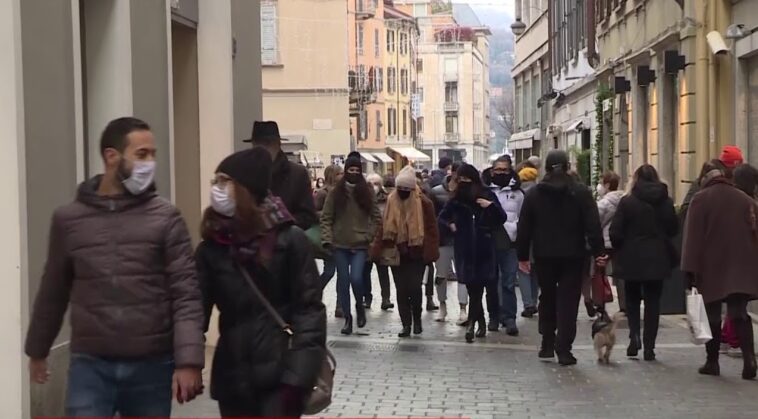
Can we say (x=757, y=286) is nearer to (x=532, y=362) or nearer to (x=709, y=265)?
(x=709, y=265)

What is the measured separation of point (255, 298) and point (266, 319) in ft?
0.32

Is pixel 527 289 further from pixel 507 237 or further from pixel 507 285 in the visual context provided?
pixel 507 237

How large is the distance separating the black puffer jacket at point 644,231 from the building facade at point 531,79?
27292 mm

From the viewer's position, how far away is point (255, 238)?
5031 mm

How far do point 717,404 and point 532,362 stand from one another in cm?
246

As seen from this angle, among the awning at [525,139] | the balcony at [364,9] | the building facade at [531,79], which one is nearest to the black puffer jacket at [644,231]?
the building facade at [531,79]

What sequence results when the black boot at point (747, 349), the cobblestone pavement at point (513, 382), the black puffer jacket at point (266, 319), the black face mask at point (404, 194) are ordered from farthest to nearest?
the black face mask at point (404, 194), the black boot at point (747, 349), the cobblestone pavement at point (513, 382), the black puffer jacket at point (266, 319)

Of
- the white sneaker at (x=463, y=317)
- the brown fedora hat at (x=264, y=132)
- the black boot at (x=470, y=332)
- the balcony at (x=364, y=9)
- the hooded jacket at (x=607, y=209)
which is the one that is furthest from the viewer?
the balcony at (x=364, y=9)

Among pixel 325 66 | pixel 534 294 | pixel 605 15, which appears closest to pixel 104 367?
pixel 534 294

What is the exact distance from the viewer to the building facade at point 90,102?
7336mm

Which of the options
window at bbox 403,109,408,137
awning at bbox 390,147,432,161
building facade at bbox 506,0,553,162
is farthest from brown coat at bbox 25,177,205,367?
window at bbox 403,109,408,137

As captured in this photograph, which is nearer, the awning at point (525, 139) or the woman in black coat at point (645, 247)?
the woman in black coat at point (645, 247)

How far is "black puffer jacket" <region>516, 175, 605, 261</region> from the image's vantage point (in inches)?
421

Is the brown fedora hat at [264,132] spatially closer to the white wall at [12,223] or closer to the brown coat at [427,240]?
the white wall at [12,223]
